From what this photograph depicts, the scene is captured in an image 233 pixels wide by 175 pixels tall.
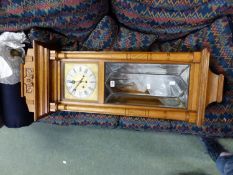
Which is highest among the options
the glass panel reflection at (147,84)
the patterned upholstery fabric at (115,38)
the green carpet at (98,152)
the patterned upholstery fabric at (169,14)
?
the patterned upholstery fabric at (169,14)

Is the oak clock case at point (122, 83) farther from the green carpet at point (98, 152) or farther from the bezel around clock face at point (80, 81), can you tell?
the green carpet at point (98, 152)

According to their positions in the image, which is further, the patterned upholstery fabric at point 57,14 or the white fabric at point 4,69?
the white fabric at point 4,69

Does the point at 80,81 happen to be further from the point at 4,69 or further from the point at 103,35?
the point at 4,69

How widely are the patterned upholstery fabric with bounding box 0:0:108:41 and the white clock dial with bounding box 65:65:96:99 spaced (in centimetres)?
23

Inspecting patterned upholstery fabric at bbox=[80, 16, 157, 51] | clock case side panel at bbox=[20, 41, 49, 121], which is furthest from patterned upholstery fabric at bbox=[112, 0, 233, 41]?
clock case side panel at bbox=[20, 41, 49, 121]

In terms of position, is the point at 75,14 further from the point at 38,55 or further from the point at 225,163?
the point at 225,163

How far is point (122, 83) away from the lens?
102 cm

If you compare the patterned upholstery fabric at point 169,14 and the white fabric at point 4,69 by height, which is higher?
the patterned upholstery fabric at point 169,14

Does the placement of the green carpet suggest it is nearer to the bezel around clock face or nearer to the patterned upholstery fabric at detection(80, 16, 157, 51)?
the bezel around clock face

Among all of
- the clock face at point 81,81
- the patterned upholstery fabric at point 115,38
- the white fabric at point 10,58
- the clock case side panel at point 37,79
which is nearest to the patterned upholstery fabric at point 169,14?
the patterned upholstery fabric at point 115,38

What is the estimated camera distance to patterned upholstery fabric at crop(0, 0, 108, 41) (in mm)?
1037

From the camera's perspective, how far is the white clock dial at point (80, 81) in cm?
102

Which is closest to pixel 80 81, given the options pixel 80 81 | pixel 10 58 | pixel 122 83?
pixel 80 81

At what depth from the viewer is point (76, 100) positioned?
1.05 m
